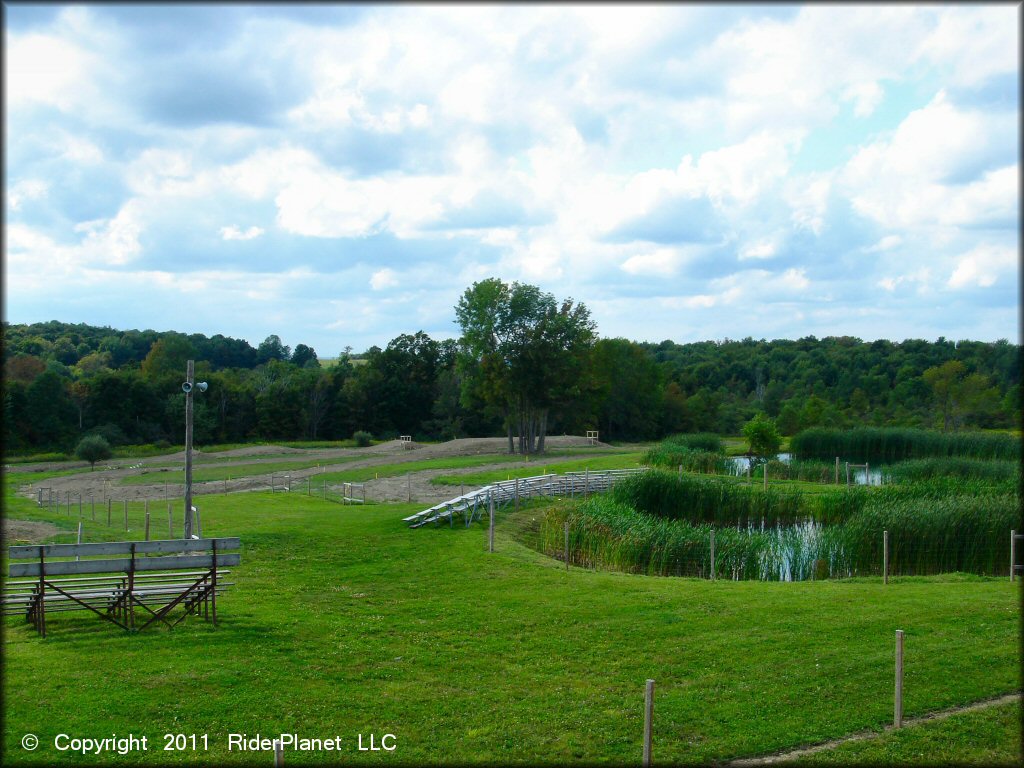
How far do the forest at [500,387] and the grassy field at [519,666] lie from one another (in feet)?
134

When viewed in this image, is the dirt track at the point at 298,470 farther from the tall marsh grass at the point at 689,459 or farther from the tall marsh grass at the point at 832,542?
the tall marsh grass at the point at 832,542

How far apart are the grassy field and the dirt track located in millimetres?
18448

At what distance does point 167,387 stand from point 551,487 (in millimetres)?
57241

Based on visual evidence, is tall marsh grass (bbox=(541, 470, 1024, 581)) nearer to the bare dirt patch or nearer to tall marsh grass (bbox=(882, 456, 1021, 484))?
tall marsh grass (bbox=(882, 456, 1021, 484))

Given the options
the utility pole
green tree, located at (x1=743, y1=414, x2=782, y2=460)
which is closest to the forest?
green tree, located at (x1=743, y1=414, x2=782, y2=460)

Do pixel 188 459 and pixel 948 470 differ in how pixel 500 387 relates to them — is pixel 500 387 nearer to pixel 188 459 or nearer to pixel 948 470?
pixel 948 470

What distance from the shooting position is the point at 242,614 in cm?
1470

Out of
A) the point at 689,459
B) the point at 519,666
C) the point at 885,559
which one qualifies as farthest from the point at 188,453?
the point at 689,459

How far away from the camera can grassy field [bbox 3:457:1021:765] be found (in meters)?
9.43

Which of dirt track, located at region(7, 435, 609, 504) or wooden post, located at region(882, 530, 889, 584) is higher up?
wooden post, located at region(882, 530, 889, 584)

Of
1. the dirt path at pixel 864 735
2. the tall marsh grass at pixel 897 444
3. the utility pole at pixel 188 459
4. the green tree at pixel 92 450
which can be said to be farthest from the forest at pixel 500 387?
the dirt path at pixel 864 735

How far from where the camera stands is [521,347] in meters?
57.5

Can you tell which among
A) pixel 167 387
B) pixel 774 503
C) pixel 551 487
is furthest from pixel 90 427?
pixel 774 503

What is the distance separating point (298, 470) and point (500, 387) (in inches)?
555
